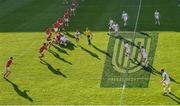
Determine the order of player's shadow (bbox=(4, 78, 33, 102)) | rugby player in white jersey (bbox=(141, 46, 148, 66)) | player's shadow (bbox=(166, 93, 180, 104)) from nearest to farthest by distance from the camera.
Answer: player's shadow (bbox=(166, 93, 180, 104)), player's shadow (bbox=(4, 78, 33, 102)), rugby player in white jersey (bbox=(141, 46, 148, 66))

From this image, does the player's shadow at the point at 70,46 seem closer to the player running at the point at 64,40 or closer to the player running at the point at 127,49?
the player running at the point at 64,40

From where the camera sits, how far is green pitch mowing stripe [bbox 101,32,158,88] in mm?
29205

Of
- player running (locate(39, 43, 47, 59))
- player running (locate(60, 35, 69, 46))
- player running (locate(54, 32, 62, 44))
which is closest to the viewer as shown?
player running (locate(39, 43, 47, 59))

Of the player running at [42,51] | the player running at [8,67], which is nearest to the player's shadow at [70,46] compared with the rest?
the player running at [42,51]

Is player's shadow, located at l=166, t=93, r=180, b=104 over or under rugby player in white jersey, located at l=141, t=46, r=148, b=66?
under

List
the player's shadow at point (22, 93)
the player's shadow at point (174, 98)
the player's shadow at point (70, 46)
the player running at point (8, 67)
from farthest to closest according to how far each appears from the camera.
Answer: the player's shadow at point (70, 46)
the player running at point (8, 67)
the player's shadow at point (22, 93)
the player's shadow at point (174, 98)

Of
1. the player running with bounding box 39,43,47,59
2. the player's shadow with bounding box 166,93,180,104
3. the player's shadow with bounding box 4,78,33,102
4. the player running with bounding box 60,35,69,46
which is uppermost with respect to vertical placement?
the player running with bounding box 60,35,69,46

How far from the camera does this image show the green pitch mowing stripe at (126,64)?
2920 centimetres

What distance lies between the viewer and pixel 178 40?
3709cm

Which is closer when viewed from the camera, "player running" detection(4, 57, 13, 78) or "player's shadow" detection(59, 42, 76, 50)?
"player running" detection(4, 57, 13, 78)

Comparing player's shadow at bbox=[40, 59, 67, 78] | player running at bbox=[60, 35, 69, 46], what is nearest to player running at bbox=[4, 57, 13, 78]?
player's shadow at bbox=[40, 59, 67, 78]

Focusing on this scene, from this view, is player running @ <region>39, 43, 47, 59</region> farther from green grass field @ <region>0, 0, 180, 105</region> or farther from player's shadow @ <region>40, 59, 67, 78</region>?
player's shadow @ <region>40, 59, 67, 78</region>

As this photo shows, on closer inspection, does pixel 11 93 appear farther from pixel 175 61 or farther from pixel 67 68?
pixel 175 61

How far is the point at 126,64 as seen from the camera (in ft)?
106
